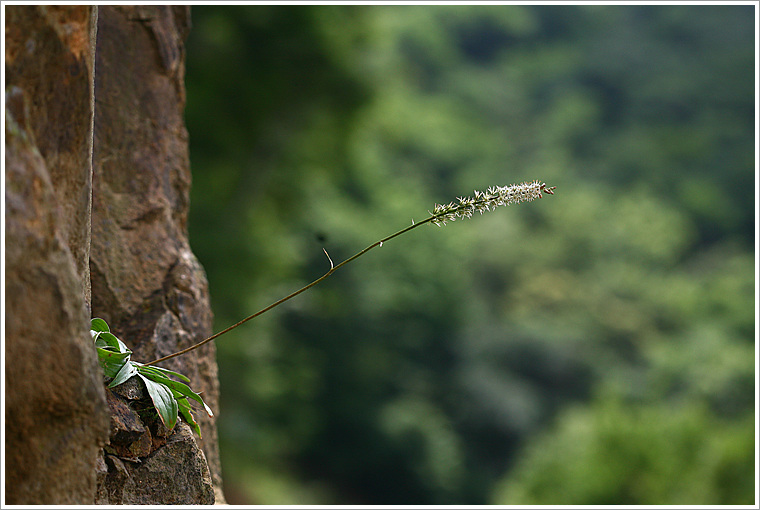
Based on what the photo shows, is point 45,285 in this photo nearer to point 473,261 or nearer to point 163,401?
point 163,401

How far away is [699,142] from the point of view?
3456 cm

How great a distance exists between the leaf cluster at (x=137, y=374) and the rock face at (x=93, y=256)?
0.24 ft

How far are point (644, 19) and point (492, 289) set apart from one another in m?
24.9

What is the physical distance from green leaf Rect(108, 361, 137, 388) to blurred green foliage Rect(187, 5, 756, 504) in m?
1.52

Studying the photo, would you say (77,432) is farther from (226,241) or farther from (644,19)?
(644,19)

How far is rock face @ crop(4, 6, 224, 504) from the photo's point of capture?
1354 millimetres

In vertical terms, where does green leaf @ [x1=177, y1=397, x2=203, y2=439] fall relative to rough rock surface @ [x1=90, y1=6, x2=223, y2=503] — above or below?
below

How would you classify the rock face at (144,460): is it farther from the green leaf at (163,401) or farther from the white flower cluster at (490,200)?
the white flower cluster at (490,200)

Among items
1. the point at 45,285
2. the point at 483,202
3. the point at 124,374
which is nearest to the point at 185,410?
the point at 124,374

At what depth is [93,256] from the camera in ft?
8.71

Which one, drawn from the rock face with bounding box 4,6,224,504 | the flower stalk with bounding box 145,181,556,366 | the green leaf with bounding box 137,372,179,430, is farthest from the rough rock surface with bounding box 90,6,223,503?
the flower stalk with bounding box 145,181,556,366

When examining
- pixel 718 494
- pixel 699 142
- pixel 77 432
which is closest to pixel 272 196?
pixel 718 494

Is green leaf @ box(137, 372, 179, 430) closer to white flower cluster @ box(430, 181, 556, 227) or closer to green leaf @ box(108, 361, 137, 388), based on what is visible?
green leaf @ box(108, 361, 137, 388)

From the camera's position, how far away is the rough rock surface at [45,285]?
4.35 ft
